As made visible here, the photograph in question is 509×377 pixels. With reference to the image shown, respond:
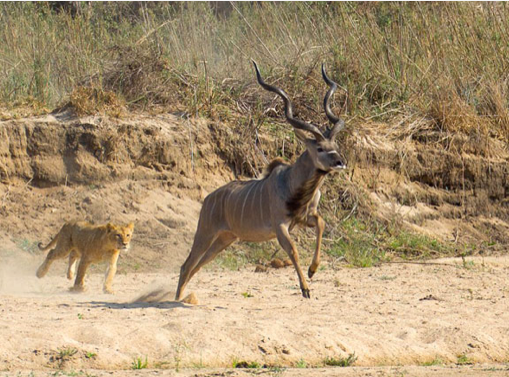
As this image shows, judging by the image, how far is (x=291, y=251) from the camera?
7.29 m

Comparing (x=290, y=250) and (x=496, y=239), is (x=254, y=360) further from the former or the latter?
(x=496, y=239)

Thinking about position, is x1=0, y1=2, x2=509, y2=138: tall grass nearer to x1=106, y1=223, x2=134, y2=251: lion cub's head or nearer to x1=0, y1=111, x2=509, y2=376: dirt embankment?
x1=0, y1=111, x2=509, y2=376: dirt embankment

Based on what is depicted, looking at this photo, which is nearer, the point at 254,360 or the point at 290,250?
the point at 254,360

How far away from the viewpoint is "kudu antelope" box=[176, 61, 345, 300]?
7445 millimetres

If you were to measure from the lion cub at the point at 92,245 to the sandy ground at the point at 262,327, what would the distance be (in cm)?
25

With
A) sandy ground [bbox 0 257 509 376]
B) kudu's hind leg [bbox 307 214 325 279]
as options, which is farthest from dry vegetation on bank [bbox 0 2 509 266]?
kudu's hind leg [bbox 307 214 325 279]

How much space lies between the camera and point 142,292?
8.25 metres

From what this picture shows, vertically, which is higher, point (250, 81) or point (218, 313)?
point (250, 81)

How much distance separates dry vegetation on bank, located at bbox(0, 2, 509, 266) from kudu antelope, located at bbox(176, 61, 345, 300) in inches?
107

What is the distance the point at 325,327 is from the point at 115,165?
5.38 m

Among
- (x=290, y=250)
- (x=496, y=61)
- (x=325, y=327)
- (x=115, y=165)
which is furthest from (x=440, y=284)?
(x=496, y=61)

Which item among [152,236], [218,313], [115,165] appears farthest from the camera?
[115,165]

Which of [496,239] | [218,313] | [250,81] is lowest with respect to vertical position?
[496,239]

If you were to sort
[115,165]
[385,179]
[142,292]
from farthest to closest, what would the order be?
[385,179]
[115,165]
[142,292]
